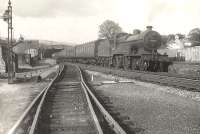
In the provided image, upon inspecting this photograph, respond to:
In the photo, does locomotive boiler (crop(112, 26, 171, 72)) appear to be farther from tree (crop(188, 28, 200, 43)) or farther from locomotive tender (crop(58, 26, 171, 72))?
tree (crop(188, 28, 200, 43))

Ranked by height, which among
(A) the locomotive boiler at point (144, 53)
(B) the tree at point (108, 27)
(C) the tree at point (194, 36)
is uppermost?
(B) the tree at point (108, 27)

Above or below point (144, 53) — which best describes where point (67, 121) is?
below

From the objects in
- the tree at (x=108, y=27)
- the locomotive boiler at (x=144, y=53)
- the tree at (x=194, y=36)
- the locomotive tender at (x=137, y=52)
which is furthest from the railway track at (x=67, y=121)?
the tree at (x=108, y=27)

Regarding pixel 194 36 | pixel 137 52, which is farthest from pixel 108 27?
pixel 137 52

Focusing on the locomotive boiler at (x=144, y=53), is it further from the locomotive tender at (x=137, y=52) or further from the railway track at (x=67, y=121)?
the railway track at (x=67, y=121)

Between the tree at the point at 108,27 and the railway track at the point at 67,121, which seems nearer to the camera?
the railway track at the point at 67,121

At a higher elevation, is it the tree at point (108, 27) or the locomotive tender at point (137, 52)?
the tree at point (108, 27)

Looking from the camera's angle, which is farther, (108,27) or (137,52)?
(108,27)

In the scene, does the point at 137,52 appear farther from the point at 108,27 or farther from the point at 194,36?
the point at 108,27

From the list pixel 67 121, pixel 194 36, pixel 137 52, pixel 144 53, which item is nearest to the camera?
pixel 67 121

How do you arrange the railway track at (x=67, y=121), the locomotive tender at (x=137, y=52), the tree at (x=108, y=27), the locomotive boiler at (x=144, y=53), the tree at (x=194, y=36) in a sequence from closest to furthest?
the railway track at (x=67, y=121), the locomotive boiler at (x=144, y=53), the locomotive tender at (x=137, y=52), the tree at (x=194, y=36), the tree at (x=108, y=27)

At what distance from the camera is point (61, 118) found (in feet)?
25.2

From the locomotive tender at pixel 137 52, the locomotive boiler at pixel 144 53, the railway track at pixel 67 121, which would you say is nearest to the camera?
the railway track at pixel 67 121

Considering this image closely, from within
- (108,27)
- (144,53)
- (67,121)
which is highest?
(108,27)
